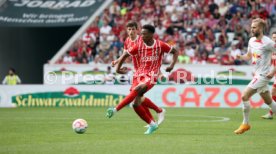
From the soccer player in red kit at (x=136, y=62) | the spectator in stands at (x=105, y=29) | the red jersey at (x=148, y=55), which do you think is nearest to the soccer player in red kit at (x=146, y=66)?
the red jersey at (x=148, y=55)

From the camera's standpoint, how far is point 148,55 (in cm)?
1568

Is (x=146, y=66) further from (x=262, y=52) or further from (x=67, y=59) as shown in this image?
(x=67, y=59)

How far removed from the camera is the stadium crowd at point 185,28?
3288 cm

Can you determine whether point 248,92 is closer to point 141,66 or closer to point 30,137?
point 141,66

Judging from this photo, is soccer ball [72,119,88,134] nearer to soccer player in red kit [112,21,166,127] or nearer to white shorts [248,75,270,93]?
soccer player in red kit [112,21,166,127]

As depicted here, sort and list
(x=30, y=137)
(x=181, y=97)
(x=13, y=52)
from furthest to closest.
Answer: (x=13, y=52) → (x=181, y=97) → (x=30, y=137)

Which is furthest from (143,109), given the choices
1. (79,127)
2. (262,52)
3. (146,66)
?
(262,52)

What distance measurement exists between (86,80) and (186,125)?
14281 mm

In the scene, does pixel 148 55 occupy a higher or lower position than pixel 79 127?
higher

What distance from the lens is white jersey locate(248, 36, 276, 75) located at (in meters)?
15.3

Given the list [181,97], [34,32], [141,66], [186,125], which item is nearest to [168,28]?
[181,97]

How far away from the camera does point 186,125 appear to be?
18.2 meters

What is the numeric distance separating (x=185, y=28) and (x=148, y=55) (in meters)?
19.1

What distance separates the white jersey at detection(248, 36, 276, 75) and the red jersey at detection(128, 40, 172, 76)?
1.87 metres
